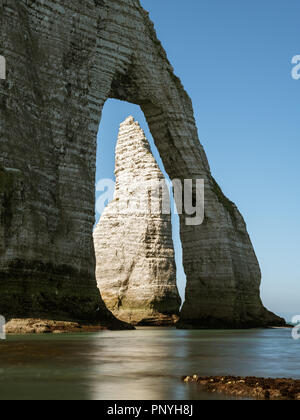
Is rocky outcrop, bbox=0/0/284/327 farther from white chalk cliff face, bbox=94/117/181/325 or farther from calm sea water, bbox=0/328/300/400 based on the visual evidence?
calm sea water, bbox=0/328/300/400

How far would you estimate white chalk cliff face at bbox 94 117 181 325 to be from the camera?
130 ft

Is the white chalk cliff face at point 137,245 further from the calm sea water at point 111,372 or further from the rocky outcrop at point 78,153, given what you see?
the calm sea water at point 111,372

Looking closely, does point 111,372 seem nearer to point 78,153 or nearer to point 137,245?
point 78,153

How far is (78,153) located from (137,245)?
1812cm

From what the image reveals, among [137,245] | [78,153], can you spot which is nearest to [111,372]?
[78,153]

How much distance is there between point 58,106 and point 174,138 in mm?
9878

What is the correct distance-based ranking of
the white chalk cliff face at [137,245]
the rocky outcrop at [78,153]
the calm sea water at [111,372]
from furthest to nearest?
the white chalk cliff face at [137,245] < the rocky outcrop at [78,153] < the calm sea water at [111,372]

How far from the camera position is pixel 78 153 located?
24.3 m

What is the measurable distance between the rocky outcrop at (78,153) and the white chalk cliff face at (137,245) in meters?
7.85

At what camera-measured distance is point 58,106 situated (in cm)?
2375

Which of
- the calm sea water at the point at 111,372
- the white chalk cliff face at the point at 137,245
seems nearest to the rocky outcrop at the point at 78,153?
the white chalk cliff face at the point at 137,245

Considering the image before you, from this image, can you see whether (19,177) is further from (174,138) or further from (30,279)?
(174,138)

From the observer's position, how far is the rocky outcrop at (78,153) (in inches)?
795
